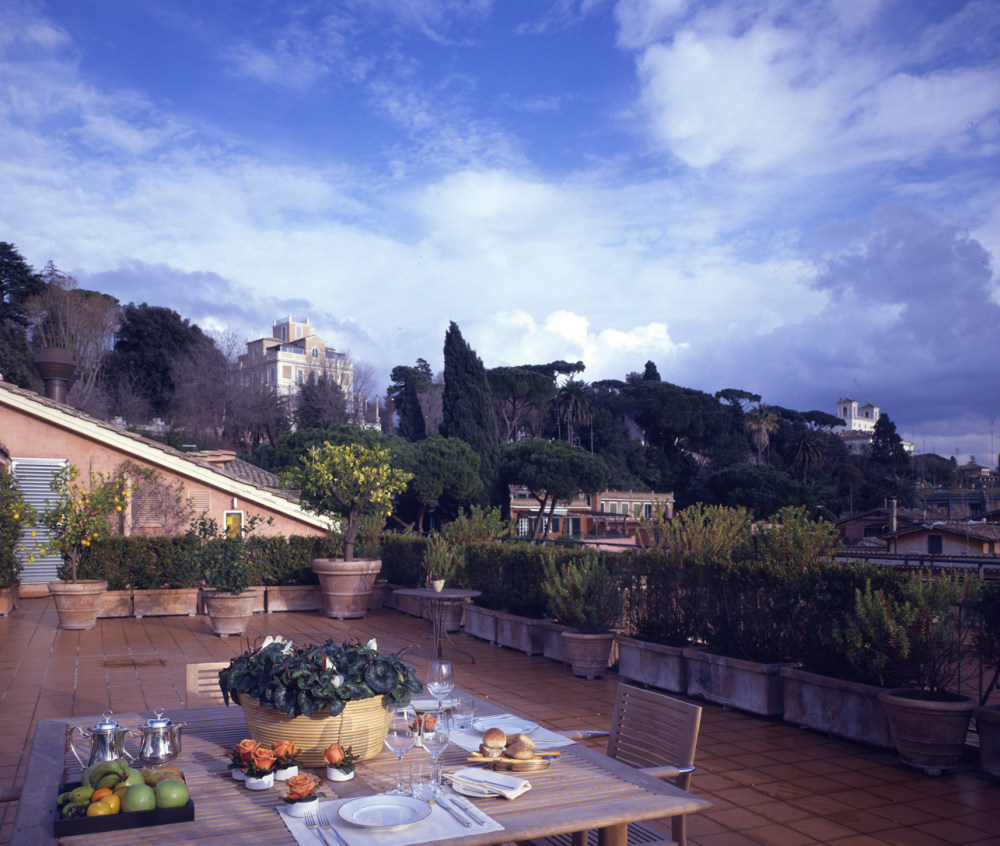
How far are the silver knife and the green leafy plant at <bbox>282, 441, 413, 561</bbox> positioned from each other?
946cm

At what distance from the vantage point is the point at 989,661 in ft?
16.4

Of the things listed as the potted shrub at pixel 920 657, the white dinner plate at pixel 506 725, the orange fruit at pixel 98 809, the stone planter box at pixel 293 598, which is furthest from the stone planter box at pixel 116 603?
the orange fruit at pixel 98 809

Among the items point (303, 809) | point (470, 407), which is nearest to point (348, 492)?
point (303, 809)

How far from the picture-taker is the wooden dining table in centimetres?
188

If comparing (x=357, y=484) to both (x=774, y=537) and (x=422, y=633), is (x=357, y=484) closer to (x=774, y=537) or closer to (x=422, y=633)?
(x=422, y=633)

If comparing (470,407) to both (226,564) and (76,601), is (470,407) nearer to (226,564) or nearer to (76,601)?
→ (226,564)

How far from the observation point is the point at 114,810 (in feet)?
6.26

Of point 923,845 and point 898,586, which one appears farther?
point 898,586

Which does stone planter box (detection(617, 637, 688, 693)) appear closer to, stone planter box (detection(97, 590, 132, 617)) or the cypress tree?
stone planter box (detection(97, 590, 132, 617))

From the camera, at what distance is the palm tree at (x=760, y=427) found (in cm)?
6675

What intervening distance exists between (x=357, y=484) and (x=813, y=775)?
7.97m

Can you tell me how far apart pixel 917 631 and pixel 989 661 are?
49 cm

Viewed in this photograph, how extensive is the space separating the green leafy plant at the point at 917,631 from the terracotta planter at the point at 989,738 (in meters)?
0.27

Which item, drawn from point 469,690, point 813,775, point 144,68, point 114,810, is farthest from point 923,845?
point 144,68
